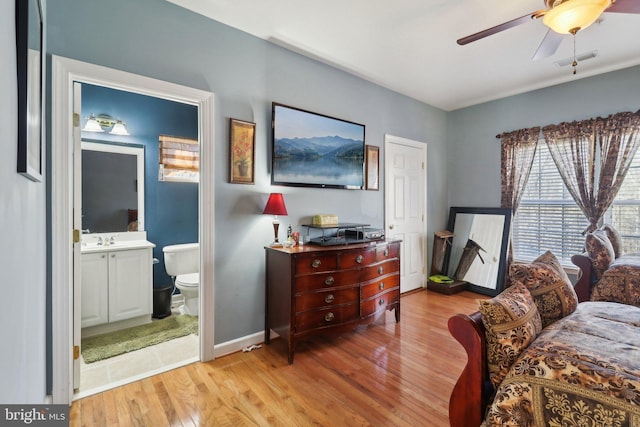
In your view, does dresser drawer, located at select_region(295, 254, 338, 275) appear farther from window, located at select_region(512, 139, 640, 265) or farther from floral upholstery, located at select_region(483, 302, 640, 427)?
window, located at select_region(512, 139, 640, 265)

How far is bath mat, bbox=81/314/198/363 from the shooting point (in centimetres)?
252

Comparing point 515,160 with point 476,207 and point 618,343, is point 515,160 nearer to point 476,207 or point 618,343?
point 476,207

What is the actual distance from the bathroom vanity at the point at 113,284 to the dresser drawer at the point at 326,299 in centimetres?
177

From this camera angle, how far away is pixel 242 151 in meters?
2.55

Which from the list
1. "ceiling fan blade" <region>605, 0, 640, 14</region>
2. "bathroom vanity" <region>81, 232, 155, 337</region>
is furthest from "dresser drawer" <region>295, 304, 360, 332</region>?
"ceiling fan blade" <region>605, 0, 640, 14</region>

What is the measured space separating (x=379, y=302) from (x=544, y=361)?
1807mm

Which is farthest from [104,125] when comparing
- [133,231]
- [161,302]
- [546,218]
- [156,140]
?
[546,218]

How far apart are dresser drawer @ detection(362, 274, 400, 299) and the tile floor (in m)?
1.57

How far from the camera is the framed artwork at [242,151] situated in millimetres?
2494

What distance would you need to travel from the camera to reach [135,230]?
3.45 metres

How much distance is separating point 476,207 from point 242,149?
3.62 meters

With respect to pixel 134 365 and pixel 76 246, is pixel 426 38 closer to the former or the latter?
pixel 76 246

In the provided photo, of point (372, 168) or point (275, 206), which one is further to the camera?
point (372, 168)

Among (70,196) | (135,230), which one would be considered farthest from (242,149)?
(135,230)
